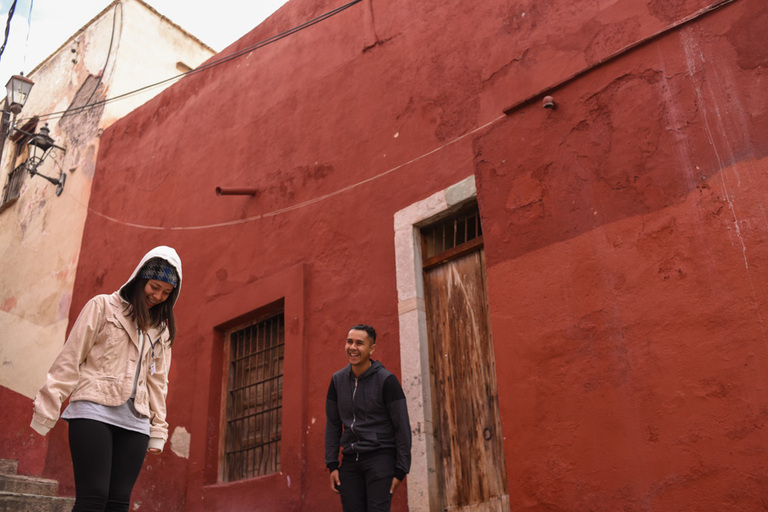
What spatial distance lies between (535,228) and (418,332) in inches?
48.1

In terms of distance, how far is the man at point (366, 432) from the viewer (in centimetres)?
409

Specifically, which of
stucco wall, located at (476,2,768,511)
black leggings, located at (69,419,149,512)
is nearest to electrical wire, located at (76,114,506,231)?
stucco wall, located at (476,2,768,511)

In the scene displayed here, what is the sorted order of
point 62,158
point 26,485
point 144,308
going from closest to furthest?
point 144,308 → point 26,485 → point 62,158

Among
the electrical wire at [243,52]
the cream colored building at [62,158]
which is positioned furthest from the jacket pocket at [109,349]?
the cream colored building at [62,158]

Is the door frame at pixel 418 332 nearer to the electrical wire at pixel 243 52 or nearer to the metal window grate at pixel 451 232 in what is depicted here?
the metal window grate at pixel 451 232

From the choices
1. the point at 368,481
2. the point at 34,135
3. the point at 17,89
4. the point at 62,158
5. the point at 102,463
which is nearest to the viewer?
the point at 102,463

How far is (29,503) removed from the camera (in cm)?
590

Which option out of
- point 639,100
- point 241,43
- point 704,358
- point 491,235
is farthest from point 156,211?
point 704,358

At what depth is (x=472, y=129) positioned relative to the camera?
579 centimetres

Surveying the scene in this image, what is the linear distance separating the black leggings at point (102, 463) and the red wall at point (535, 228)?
8.08ft

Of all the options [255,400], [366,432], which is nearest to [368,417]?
[366,432]

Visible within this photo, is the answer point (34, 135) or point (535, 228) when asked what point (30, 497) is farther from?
point (34, 135)

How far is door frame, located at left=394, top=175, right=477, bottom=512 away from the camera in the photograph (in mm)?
5074

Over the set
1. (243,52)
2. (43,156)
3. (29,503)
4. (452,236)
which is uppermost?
(43,156)
